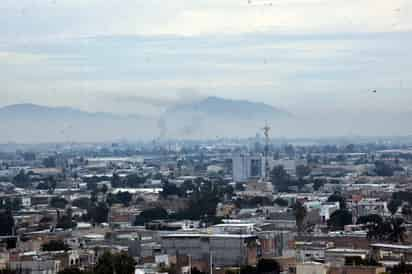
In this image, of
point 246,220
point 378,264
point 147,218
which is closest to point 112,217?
point 147,218

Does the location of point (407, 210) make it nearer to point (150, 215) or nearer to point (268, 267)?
point (150, 215)

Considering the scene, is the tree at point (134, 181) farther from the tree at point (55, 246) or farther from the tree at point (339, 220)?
the tree at point (55, 246)

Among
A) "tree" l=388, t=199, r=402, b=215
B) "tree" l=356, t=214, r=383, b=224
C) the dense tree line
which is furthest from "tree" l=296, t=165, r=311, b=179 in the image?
the dense tree line

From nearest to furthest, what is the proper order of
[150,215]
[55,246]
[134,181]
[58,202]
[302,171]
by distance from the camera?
[55,246] < [150,215] < [58,202] < [134,181] < [302,171]

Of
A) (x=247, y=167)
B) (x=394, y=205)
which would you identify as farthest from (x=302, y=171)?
(x=394, y=205)

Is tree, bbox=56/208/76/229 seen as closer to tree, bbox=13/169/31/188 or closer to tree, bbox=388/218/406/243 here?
tree, bbox=388/218/406/243
